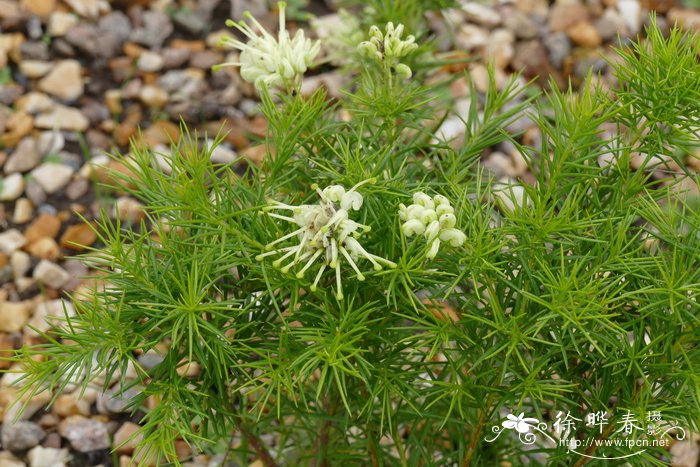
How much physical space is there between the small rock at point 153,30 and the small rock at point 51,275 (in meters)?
0.95

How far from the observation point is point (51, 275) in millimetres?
2406

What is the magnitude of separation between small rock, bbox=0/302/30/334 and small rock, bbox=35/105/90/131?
2.18 ft

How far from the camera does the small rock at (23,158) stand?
264 centimetres

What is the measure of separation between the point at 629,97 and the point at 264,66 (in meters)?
0.55

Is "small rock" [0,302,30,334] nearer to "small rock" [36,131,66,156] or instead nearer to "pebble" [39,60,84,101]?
"small rock" [36,131,66,156]

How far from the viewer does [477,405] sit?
133cm

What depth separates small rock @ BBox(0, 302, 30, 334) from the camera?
2.30 metres

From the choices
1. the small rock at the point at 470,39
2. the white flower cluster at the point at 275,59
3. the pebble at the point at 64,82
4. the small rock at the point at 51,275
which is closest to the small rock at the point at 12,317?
the small rock at the point at 51,275

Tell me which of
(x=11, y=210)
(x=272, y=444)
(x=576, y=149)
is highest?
(x=576, y=149)

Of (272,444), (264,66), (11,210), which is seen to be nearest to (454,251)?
(264,66)

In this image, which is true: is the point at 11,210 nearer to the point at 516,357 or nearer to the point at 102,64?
the point at 102,64

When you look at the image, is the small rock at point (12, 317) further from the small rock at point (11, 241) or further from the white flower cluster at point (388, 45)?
the white flower cluster at point (388, 45)

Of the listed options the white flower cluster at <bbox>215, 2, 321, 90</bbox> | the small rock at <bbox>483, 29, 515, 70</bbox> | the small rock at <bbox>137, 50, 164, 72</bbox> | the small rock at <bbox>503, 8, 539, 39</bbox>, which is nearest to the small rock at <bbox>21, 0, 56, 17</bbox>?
the small rock at <bbox>137, 50, 164, 72</bbox>

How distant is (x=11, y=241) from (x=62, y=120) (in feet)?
1.56
